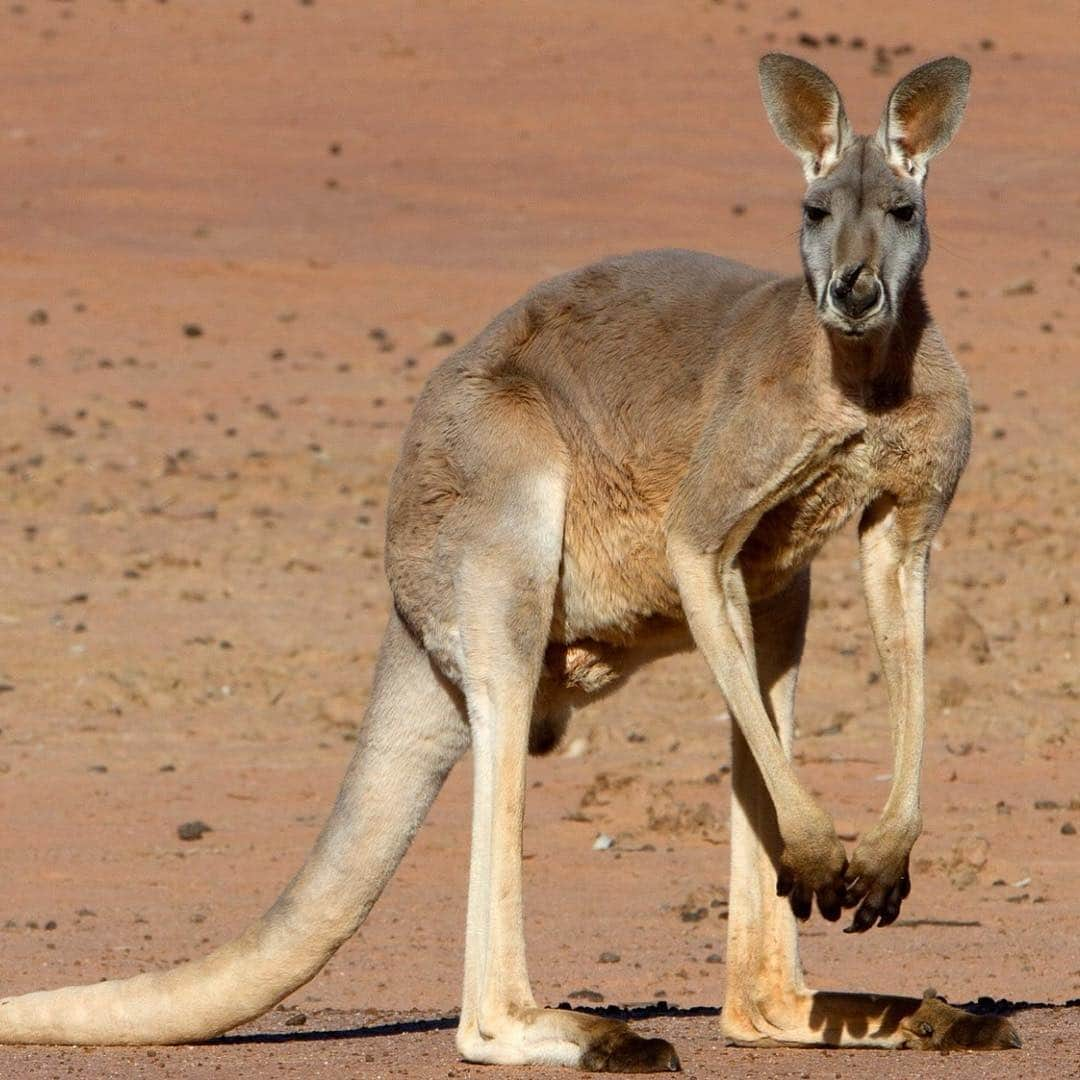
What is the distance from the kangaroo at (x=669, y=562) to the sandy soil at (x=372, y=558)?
159mm

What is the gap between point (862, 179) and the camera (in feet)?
13.6

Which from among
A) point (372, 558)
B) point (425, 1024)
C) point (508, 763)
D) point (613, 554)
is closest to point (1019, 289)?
point (372, 558)

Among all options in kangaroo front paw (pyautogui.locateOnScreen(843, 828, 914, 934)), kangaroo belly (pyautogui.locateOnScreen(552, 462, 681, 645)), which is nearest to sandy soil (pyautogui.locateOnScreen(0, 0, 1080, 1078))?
kangaroo front paw (pyautogui.locateOnScreen(843, 828, 914, 934))

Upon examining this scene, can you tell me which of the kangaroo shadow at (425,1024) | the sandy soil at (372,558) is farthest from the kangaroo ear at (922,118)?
the kangaroo shadow at (425,1024)

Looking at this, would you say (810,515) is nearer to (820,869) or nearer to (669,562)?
(669,562)

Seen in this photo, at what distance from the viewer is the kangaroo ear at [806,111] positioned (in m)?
4.30

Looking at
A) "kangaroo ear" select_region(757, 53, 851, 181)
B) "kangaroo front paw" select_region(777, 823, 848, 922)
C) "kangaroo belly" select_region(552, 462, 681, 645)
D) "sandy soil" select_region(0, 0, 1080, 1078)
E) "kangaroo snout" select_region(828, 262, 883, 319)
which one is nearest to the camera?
"kangaroo snout" select_region(828, 262, 883, 319)

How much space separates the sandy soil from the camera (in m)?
6.32

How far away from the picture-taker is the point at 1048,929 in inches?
257

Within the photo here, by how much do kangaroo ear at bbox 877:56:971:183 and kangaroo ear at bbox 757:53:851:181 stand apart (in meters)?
0.09

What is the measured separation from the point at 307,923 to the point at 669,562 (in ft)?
3.59

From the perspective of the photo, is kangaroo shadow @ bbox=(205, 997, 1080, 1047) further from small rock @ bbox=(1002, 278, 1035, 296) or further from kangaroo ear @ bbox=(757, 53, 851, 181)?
small rock @ bbox=(1002, 278, 1035, 296)

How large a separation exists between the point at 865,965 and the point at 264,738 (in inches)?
122

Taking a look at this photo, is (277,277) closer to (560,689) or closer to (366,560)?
(366,560)
